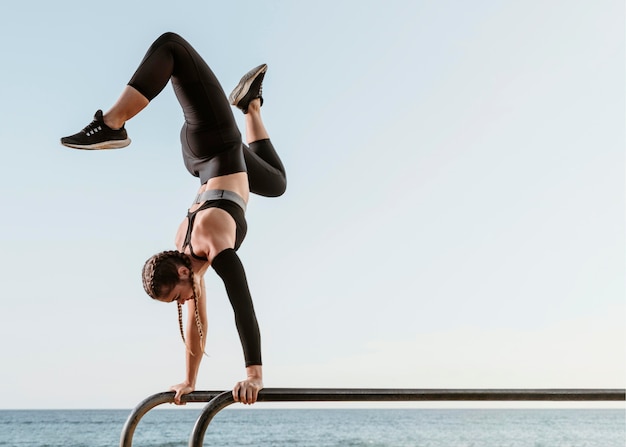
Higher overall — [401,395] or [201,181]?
[201,181]

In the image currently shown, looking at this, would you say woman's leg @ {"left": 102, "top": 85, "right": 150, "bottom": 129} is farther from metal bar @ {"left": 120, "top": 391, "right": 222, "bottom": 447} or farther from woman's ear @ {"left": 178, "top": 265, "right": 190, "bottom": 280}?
metal bar @ {"left": 120, "top": 391, "right": 222, "bottom": 447}

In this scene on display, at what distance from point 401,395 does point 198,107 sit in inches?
62.7

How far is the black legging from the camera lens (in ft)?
8.02

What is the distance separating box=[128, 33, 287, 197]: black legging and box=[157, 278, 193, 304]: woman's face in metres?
0.54

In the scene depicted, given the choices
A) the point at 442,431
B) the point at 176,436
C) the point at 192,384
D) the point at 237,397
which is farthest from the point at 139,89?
the point at 442,431

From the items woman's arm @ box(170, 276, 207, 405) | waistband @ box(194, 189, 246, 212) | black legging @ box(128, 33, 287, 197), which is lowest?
woman's arm @ box(170, 276, 207, 405)

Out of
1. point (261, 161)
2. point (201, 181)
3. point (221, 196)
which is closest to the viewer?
point (221, 196)

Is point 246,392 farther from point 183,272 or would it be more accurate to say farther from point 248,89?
point 248,89

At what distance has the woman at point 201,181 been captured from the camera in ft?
7.73

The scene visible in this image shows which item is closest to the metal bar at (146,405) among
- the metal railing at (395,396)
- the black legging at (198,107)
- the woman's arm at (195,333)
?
the metal railing at (395,396)

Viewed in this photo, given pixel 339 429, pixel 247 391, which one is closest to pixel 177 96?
pixel 247 391

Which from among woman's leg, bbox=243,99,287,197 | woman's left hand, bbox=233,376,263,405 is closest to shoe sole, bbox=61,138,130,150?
woman's leg, bbox=243,99,287,197

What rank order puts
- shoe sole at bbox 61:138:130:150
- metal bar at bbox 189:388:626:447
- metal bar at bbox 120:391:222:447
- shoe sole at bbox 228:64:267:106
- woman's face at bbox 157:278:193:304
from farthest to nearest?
shoe sole at bbox 228:64:267:106, woman's face at bbox 157:278:193:304, shoe sole at bbox 61:138:130:150, metal bar at bbox 120:391:222:447, metal bar at bbox 189:388:626:447

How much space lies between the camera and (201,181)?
2.88 m
